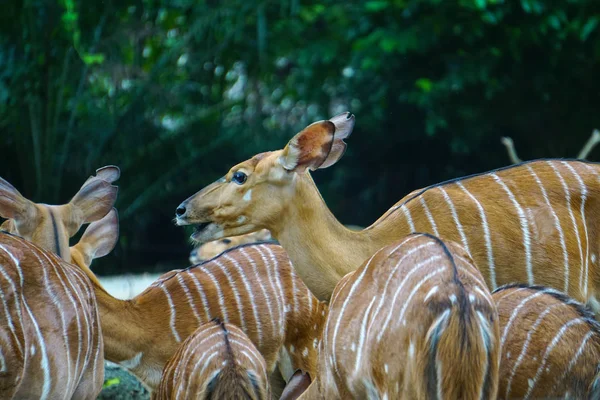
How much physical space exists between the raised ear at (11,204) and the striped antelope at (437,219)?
0.70 meters

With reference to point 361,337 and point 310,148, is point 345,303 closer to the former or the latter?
point 361,337

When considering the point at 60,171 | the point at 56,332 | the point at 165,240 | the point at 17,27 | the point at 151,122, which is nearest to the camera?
the point at 56,332

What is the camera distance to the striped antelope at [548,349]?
3.43 m

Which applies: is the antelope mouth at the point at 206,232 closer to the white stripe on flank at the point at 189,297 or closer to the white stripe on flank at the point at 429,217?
the white stripe on flank at the point at 189,297

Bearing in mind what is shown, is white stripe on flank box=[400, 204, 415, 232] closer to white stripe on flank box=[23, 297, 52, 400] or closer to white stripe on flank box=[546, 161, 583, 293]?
white stripe on flank box=[546, 161, 583, 293]

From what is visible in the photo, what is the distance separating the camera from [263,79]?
1152 centimetres

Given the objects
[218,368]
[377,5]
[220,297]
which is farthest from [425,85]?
[218,368]

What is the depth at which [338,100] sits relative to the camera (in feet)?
36.8

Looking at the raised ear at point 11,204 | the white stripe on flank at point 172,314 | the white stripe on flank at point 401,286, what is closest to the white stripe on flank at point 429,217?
the white stripe on flank at point 172,314

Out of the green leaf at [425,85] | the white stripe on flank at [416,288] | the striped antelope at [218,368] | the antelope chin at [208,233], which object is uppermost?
the white stripe on flank at [416,288]

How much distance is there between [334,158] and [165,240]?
645 centimetres

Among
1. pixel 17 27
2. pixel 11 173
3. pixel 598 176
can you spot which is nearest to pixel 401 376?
pixel 598 176

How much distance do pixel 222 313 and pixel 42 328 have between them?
Answer: 5.45 ft

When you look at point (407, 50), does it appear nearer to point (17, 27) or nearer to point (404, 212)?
point (17, 27)
